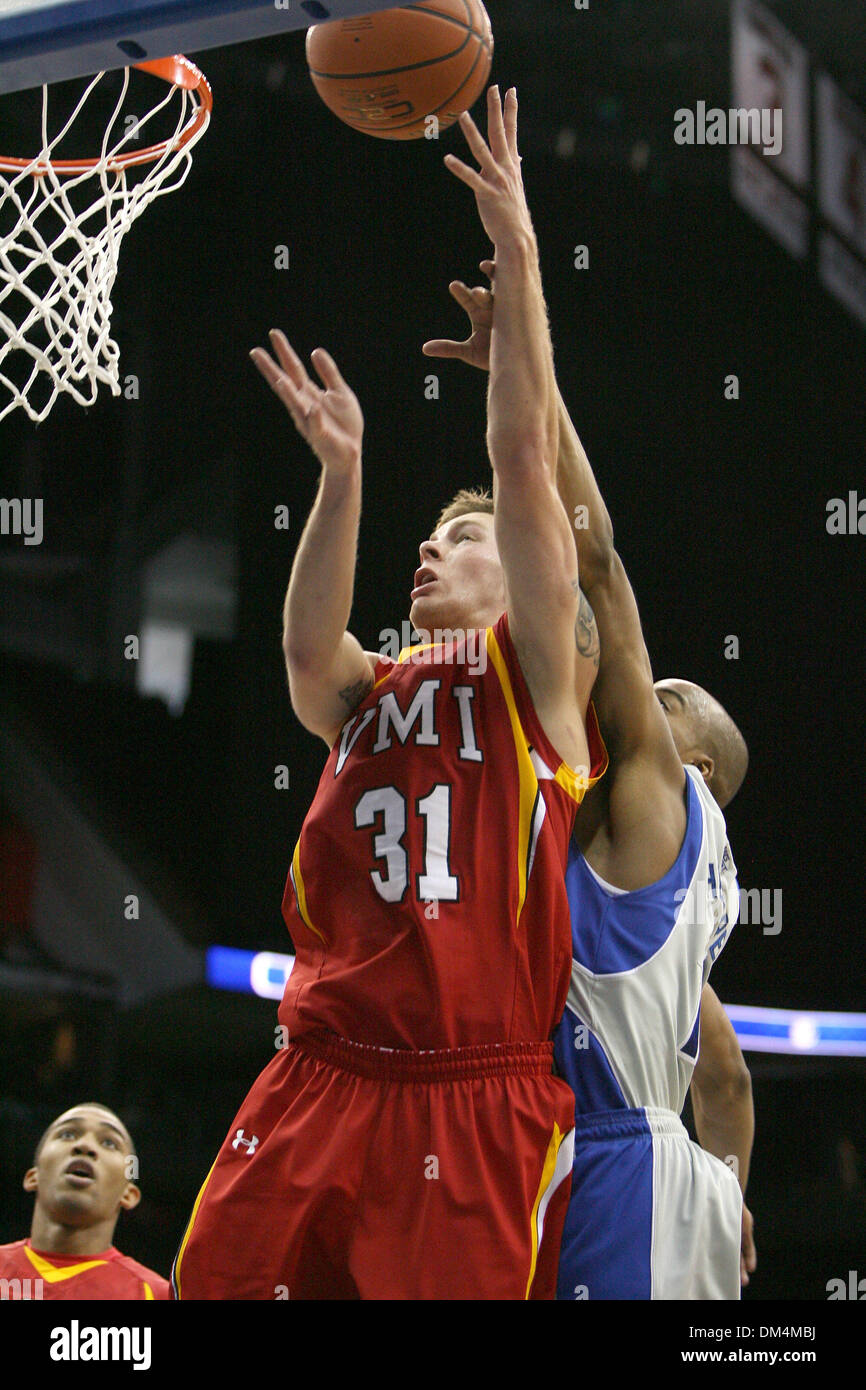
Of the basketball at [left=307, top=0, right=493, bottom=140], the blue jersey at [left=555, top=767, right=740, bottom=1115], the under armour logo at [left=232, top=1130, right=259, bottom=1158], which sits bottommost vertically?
the under armour logo at [left=232, top=1130, right=259, bottom=1158]

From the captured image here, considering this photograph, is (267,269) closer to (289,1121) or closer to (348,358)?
(348,358)

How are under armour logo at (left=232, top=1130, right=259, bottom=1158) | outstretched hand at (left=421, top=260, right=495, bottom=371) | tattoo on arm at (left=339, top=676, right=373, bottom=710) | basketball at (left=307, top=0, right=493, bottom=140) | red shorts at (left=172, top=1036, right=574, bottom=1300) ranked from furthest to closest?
basketball at (left=307, top=0, right=493, bottom=140) → outstretched hand at (left=421, top=260, right=495, bottom=371) → tattoo on arm at (left=339, top=676, right=373, bottom=710) → under armour logo at (left=232, top=1130, right=259, bottom=1158) → red shorts at (left=172, top=1036, right=574, bottom=1300)

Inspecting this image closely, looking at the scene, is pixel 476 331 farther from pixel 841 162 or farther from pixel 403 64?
pixel 841 162

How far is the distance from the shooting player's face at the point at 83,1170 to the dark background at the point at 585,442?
304 cm

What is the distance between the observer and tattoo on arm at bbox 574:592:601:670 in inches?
100

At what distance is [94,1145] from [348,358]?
436 cm

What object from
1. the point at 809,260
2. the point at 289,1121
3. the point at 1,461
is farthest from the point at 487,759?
the point at 1,461

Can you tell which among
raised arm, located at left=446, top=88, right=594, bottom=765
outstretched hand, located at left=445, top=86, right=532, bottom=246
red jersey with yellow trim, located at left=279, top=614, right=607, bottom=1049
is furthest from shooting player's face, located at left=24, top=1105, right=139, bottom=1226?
outstretched hand, located at left=445, top=86, right=532, bottom=246

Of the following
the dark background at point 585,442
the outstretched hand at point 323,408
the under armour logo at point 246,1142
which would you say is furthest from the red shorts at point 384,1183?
the dark background at point 585,442

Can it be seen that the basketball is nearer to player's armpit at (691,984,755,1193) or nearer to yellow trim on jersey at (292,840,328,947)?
yellow trim on jersey at (292,840,328,947)

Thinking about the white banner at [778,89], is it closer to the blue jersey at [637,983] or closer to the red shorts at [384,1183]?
the blue jersey at [637,983]

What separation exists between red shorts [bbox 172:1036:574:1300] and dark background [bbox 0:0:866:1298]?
4303mm

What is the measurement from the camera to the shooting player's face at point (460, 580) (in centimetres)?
264

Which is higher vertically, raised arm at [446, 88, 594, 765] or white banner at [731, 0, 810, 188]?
white banner at [731, 0, 810, 188]
